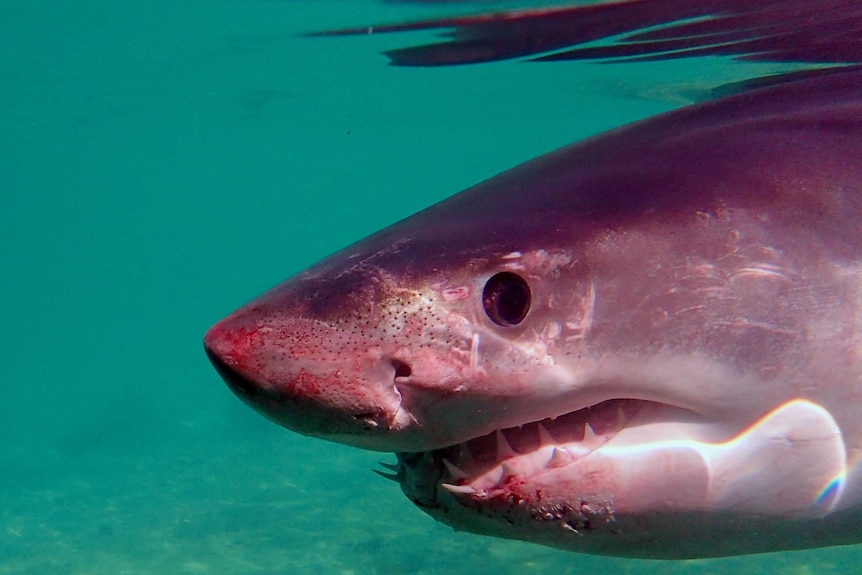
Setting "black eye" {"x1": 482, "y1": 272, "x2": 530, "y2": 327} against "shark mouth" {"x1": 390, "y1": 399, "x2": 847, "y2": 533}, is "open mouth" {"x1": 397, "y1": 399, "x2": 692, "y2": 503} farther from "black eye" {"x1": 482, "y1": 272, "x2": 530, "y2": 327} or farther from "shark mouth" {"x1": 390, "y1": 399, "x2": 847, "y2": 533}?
"black eye" {"x1": 482, "y1": 272, "x2": 530, "y2": 327}

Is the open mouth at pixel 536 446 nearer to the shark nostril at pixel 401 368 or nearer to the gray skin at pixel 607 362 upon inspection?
the gray skin at pixel 607 362

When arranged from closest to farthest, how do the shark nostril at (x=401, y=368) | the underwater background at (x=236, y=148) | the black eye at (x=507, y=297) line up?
1. the shark nostril at (x=401, y=368)
2. the black eye at (x=507, y=297)
3. the underwater background at (x=236, y=148)

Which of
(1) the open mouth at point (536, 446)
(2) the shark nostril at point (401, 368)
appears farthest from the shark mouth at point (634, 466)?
(2) the shark nostril at point (401, 368)

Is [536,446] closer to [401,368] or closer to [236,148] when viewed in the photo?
[401,368]

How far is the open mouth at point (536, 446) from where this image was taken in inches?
65.1

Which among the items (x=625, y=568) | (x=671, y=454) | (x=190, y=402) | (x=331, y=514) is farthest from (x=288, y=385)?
(x=190, y=402)

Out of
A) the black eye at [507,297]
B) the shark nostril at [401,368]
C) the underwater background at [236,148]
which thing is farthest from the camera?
the underwater background at [236,148]

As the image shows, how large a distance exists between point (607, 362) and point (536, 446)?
262 mm

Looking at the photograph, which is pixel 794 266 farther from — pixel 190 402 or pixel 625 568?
Result: pixel 190 402

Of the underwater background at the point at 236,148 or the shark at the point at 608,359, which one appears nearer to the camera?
the shark at the point at 608,359

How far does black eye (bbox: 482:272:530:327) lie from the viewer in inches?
64.5

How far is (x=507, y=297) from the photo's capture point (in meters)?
1.66

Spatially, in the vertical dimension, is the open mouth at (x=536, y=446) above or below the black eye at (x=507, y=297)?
below

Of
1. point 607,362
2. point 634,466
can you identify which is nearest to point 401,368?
point 607,362
